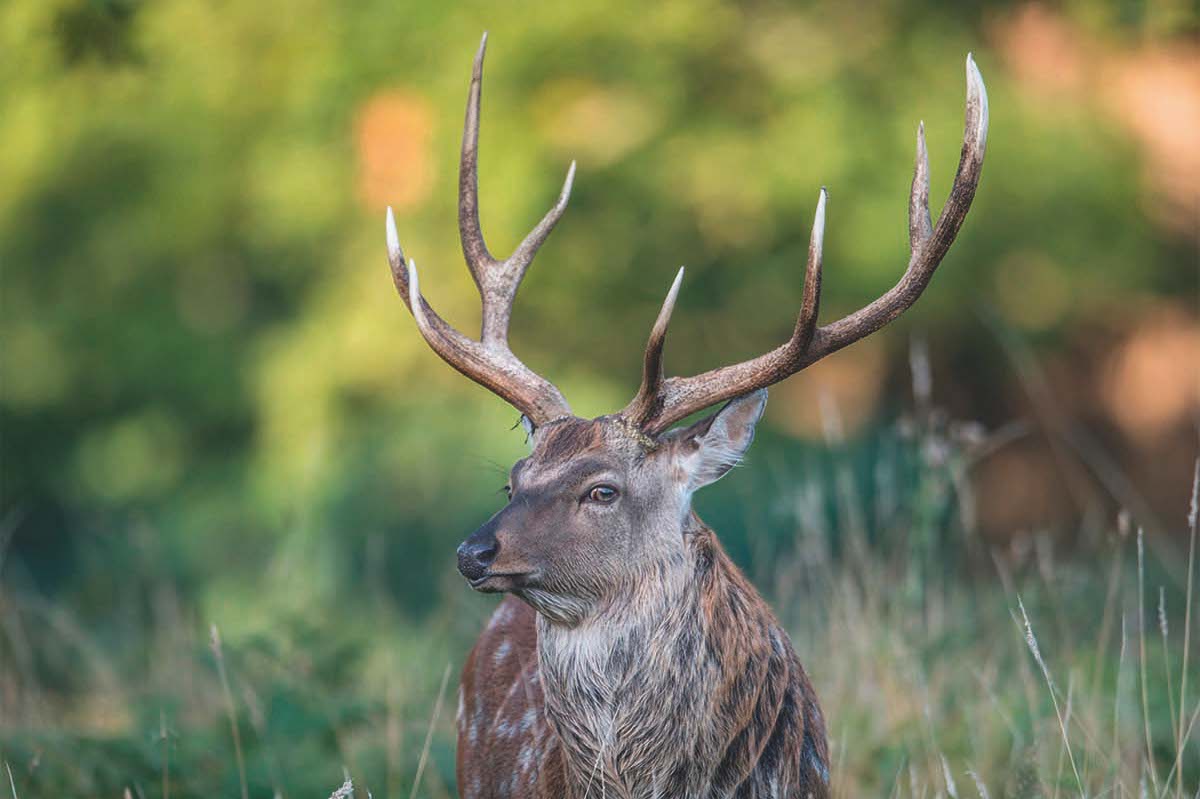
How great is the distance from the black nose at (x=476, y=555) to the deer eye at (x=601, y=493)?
0.97 feet

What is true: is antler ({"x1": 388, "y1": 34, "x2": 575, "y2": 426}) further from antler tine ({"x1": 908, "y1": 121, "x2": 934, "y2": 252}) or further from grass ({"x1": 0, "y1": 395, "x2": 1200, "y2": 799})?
antler tine ({"x1": 908, "y1": 121, "x2": 934, "y2": 252})

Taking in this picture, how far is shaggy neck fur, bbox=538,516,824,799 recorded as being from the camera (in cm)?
372

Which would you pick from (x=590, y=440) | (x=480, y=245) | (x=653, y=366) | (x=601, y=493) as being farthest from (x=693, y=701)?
(x=480, y=245)

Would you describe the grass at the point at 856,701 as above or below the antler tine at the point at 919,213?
below

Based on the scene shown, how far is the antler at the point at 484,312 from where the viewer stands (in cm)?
417

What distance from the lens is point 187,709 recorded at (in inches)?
233

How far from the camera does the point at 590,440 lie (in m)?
3.95

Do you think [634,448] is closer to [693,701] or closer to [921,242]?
[693,701]

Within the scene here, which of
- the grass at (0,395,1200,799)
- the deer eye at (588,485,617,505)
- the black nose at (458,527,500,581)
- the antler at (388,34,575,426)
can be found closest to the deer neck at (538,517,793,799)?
the deer eye at (588,485,617,505)

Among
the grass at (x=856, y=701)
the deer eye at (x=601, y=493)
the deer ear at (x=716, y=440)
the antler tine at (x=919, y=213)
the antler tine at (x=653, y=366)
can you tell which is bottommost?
the grass at (x=856, y=701)

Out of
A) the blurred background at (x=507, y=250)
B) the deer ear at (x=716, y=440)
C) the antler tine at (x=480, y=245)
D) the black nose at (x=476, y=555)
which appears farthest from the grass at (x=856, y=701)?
the blurred background at (x=507, y=250)

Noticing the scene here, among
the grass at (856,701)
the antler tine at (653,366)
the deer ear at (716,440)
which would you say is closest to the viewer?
the antler tine at (653,366)

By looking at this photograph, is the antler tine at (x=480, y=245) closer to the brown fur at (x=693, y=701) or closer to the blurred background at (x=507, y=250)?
the brown fur at (x=693, y=701)

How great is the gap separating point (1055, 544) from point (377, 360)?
14.6 feet
